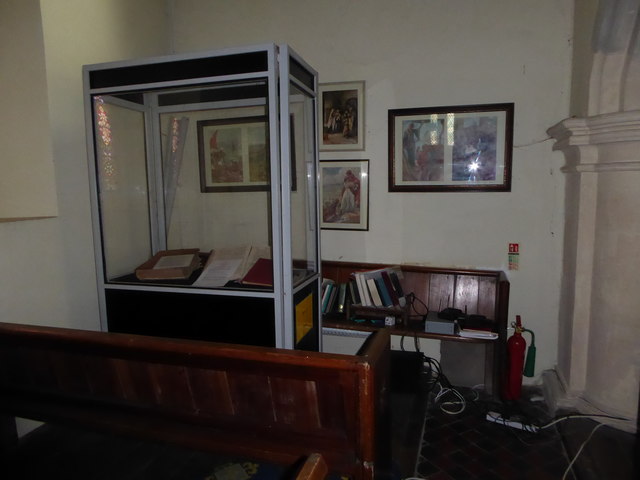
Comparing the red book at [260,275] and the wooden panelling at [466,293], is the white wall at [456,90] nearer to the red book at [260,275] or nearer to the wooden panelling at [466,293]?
the wooden panelling at [466,293]

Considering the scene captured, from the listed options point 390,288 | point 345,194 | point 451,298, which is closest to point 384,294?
point 390,288

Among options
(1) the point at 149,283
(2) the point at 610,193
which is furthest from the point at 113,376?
(2) the point at 610,193

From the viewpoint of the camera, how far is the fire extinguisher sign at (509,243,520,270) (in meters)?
2.89

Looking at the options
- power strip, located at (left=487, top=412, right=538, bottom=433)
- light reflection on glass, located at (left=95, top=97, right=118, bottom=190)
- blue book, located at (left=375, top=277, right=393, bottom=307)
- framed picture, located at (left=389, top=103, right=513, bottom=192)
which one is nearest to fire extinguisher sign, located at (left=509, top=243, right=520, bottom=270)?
framed picture, located at (left=389, top=103, right=513, bottom=192)

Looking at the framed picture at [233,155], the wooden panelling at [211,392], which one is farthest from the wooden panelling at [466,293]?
the wooden panelling at [211,392]

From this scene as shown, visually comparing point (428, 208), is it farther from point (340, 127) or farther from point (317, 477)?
point (317, 477)

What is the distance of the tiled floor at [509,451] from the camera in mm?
2094

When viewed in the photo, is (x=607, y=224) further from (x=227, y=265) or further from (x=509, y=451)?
(x=227, y=265)

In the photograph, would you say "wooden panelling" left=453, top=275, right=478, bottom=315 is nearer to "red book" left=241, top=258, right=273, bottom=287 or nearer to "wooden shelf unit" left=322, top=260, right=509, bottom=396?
"wooden shelf unit" left=322, top=260, right=509, bottom=396

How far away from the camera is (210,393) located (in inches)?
50.8

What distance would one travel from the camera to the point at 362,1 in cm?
302

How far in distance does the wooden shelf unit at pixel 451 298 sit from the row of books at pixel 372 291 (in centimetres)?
11

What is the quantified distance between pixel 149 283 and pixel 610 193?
2.65m

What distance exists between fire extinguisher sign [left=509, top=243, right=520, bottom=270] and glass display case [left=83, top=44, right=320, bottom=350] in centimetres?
141
